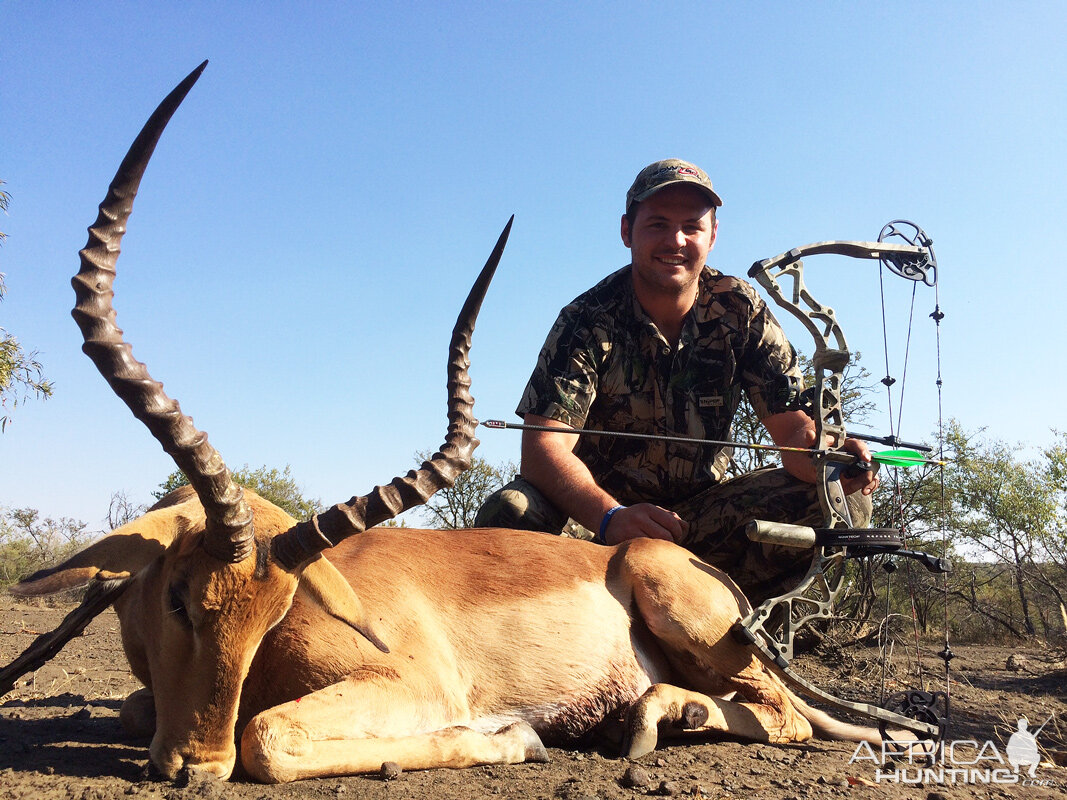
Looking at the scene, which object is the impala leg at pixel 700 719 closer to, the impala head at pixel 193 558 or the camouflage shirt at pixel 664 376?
the impala head at pixel 193 558

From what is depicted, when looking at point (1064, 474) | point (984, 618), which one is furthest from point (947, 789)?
point (1064, 474)

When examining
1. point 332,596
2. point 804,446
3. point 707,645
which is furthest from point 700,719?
point 804,446

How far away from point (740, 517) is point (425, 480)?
2.74m

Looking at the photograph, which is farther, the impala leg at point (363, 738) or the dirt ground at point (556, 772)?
the impala leg at point (363, 738)

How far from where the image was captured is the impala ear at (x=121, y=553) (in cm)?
316

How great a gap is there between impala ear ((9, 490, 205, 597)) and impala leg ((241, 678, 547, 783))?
81 cm

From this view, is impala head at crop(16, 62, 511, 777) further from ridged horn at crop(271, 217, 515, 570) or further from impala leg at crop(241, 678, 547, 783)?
impala leg at crop(241, 678, 547, 783)

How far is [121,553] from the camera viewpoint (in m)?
3.42

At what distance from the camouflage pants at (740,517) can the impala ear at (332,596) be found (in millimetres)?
2026

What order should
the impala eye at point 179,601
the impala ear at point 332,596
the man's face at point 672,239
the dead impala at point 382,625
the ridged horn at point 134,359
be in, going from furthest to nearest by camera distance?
the man's face at point 672,239 < the impala ear at point 332,596 < the impala eye at point 179,601 < the dead impala at point 382,625 < the ridged horn at point 134,359

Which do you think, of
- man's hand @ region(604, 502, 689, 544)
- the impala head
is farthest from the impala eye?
man's hand @ region(604, 502, 689, 544)

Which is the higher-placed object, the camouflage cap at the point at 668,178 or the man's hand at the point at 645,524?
the camouflage cap at the point at 668,178

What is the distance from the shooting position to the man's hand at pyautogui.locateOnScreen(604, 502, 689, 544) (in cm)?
500

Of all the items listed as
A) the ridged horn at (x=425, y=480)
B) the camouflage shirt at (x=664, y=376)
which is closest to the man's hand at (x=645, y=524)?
the camouflage shirt at (x=664, y=376)
